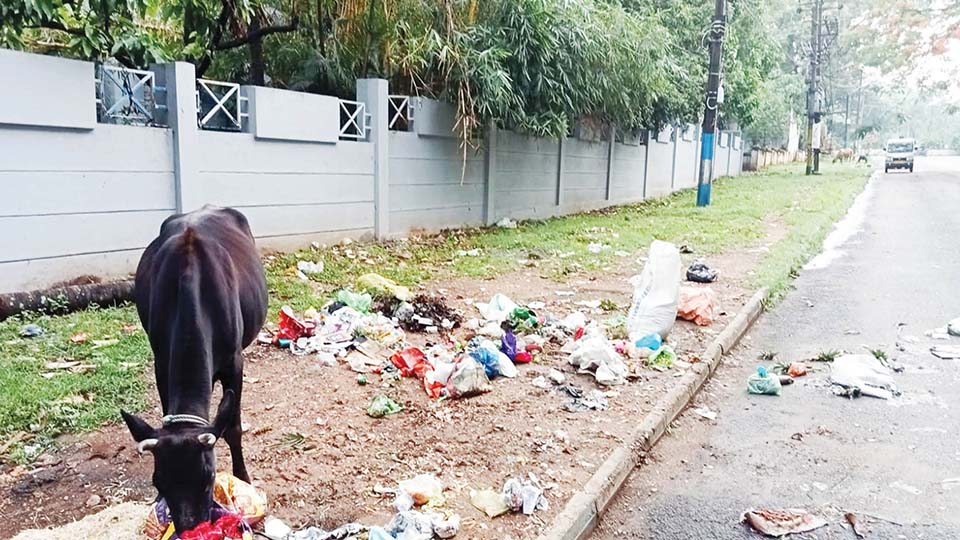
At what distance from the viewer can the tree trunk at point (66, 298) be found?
5785 mm

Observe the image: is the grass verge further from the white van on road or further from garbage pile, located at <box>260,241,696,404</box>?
the white van on road

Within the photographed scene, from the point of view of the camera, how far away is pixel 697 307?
21.3ft

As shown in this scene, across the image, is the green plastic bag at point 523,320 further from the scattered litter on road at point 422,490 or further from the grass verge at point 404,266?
the scattered litter on road at point 422,490

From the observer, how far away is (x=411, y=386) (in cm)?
477

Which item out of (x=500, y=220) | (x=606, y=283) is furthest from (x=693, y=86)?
(x=606, y=283)

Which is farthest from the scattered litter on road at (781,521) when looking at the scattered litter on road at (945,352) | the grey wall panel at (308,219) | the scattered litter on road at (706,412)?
the grey wall panel at (308,219)

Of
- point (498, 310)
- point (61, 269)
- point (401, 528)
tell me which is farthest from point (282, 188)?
point (401, 528)

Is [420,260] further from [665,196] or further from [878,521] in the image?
[665,196]

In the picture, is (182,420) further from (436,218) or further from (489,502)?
(436,218)

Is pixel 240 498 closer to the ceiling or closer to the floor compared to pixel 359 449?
closer to the ceiling

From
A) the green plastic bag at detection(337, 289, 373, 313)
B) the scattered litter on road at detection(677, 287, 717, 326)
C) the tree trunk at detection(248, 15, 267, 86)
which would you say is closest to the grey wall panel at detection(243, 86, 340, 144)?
the tree trunk at detection(248, 15, 267, 86)

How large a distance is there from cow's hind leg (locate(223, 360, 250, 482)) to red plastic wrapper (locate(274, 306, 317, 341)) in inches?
91.4

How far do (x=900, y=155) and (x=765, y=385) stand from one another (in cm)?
4034

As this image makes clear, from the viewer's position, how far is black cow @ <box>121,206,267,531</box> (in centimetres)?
235
